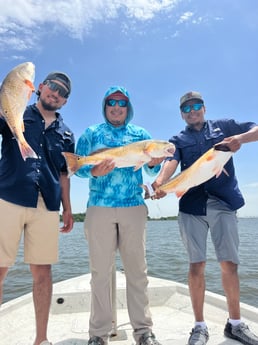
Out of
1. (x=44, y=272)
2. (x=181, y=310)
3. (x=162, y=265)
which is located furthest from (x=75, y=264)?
(x=44, y=272)

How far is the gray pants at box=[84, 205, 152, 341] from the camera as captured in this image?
368 centimetres

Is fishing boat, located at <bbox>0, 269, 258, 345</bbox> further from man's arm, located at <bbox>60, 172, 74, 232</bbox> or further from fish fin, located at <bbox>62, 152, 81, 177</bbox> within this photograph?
fish fin, located at <bbox>62, 152, 81, 177</bbox>

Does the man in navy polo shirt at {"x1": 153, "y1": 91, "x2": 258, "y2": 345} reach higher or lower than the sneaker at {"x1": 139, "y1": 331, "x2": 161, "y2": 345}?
higher

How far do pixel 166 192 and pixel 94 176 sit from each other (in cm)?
92

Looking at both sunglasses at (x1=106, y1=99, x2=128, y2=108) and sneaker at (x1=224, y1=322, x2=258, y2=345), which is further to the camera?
sunglasses at (x1=106, y1=99, x2=128, y2=108)

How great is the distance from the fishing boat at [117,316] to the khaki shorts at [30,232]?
3.12 feet

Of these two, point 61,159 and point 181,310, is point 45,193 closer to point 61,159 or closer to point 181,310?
point 61,159

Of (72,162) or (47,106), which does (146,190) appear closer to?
(72,162)

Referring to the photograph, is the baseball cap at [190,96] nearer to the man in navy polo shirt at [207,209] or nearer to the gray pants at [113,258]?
the man in navy polo shirt at [207,209]

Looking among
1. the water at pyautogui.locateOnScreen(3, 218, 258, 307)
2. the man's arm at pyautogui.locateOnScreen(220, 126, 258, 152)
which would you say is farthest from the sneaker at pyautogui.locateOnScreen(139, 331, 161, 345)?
the water at pyautogui.locateOnScreen(3, 218, 258, 307)

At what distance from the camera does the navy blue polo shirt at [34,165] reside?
351 cm

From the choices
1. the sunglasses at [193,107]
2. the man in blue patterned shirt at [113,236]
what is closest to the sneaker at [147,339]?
the man in blue patterned shirt at [113,236]

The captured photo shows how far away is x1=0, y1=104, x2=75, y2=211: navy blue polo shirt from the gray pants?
566 millimetres

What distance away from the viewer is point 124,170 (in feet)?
12.9
